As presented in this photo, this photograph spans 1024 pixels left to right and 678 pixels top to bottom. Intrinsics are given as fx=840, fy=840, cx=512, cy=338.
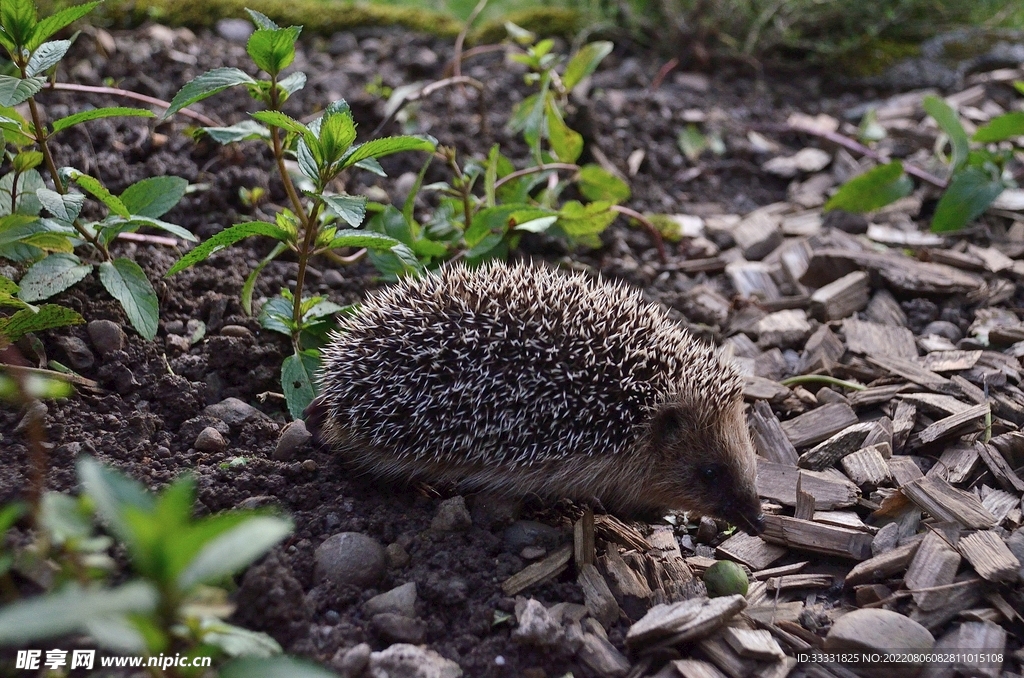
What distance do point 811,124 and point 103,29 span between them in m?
7.12

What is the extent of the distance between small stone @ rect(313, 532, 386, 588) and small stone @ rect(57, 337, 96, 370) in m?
1.91

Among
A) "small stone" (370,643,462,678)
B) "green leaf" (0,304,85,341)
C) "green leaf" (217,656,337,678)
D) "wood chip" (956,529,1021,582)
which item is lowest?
"small stone" (370,643,462,678)

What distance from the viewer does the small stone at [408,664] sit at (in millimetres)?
3383

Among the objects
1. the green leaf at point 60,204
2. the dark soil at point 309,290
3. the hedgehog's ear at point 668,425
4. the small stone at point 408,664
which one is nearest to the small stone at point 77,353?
the dark soil at point 309,290

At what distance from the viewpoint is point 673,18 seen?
31.2 feet

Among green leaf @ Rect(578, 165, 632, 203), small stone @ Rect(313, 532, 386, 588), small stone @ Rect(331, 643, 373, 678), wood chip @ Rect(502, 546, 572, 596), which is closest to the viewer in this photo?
small stone @ Rect(331, 643, 373, 678)

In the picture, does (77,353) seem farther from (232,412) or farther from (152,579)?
(152,579)

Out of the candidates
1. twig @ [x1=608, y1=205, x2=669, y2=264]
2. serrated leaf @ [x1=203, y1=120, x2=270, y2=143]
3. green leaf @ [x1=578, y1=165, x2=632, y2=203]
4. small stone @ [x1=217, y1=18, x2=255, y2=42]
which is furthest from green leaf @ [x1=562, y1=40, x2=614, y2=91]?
small stone @ [x1=217, y1=18, x2=255, y2=42]

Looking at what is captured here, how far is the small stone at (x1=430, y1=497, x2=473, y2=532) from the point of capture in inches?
169

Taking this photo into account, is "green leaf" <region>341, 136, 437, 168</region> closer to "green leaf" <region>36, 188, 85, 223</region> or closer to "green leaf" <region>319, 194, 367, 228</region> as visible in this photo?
"green leaf" <region>319, 194, 367, 228</region>

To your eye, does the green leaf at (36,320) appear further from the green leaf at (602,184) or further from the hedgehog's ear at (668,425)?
the green leaf at (602,184)

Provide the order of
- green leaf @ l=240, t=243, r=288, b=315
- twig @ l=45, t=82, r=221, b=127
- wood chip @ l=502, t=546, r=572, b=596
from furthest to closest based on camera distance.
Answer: twig @ l=45, t=82, r=221, b=127
green leaf @ l=240, t=243, r=288, b=315
wood chip @ l=502, t=546, r=572, b=596

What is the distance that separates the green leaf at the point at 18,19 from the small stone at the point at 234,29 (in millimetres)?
4225

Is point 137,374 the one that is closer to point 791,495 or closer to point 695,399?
point 695,399
